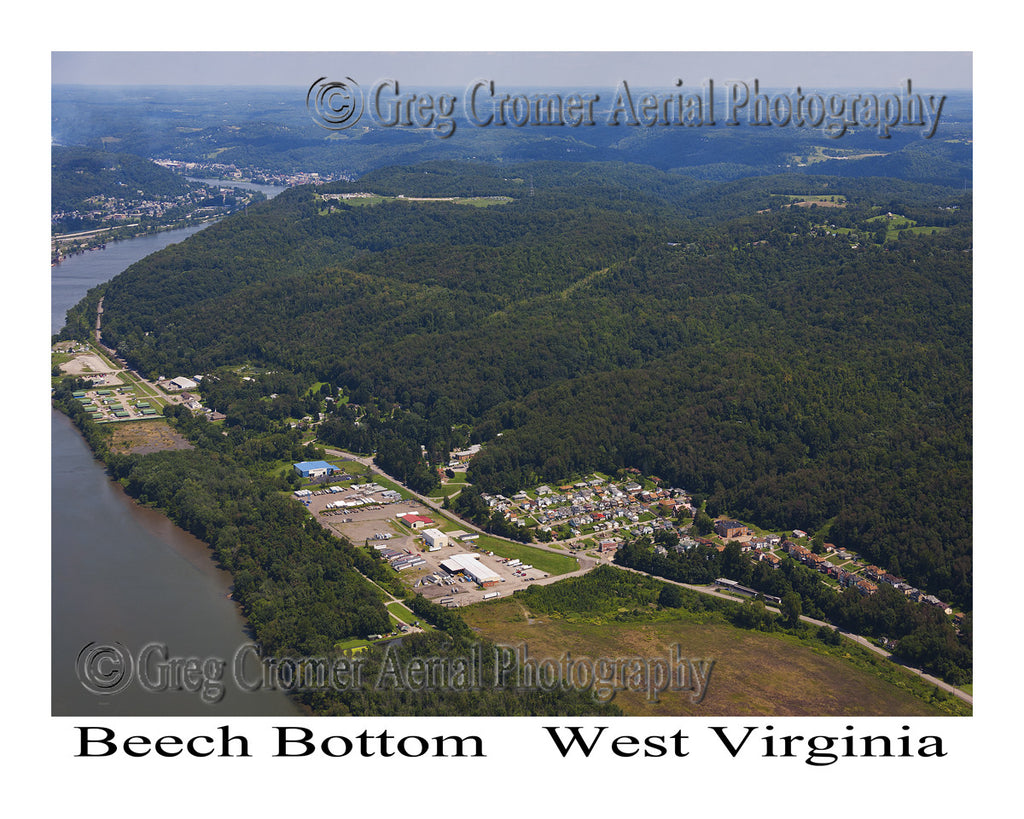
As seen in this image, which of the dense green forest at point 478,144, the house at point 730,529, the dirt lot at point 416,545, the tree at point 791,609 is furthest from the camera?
the dense green forest at point 478,144

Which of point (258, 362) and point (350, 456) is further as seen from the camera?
point (258, 362)

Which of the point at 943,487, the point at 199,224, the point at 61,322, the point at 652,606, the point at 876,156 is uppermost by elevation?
the point at 876,156

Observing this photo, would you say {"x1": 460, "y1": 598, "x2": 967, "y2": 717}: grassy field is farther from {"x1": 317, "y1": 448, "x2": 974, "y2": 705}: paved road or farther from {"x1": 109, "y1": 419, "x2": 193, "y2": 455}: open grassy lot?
{"x1": 109, "y1": 419, "x2": 193, "y2": 455}: open grassy lot

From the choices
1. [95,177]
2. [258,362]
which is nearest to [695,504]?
[258,362]

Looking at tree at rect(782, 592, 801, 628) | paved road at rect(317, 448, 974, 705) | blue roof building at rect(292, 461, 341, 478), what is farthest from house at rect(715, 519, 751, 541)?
blue roof building at rect(292, 461, 341, 478)

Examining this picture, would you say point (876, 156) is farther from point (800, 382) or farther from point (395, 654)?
point (395, 654)

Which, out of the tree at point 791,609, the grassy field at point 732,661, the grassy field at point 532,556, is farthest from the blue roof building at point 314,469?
the tree at point 791,609

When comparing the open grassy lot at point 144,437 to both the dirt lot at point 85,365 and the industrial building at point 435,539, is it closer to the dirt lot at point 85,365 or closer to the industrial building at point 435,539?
the dirt lot at point 85,365
